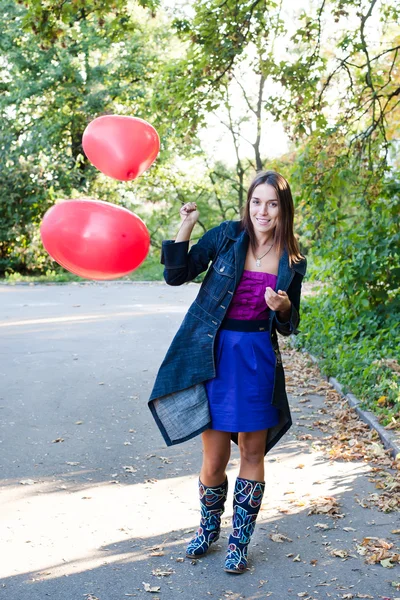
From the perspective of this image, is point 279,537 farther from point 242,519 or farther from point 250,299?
point 250,299

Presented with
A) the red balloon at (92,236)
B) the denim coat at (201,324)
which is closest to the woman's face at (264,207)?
the denim coat at (201,324)

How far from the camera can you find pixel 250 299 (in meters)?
3.95

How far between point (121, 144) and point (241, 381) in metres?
1.25

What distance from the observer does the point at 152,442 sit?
6.57m

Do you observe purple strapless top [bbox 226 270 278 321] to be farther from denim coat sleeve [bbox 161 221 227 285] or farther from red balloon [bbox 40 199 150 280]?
red balloon [bbox 40 199 150 280]

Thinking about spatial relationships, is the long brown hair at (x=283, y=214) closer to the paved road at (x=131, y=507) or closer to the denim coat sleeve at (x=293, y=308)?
the denim coat sleeve at (x=293, y=308)

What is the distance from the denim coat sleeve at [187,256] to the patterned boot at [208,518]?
1.11 metres

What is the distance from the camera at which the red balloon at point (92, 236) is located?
344 centimetres

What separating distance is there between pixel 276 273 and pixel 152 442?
2.98 meters

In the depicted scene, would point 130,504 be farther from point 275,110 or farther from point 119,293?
point 119,293

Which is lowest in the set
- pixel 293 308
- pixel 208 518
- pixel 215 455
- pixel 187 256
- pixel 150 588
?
pixel 150 588

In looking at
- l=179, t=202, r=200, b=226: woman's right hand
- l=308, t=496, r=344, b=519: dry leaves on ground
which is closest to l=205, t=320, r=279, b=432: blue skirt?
l=179, t=202, r=200, b=226: woman's right hand

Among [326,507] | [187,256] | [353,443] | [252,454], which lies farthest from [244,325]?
[353,443]

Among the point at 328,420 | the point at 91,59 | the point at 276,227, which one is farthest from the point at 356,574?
the point at 91,59
